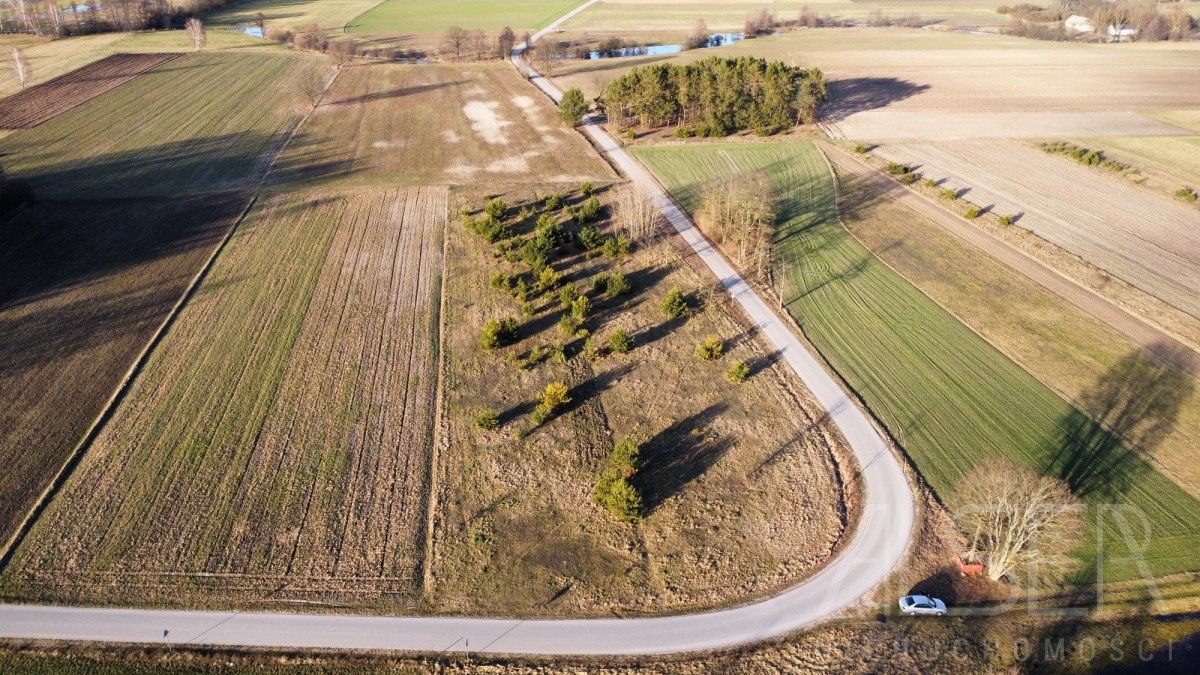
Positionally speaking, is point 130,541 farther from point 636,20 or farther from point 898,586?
point 636,20

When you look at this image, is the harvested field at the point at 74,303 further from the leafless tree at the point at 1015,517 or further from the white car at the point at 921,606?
the leafless tree at the point at 1015,517

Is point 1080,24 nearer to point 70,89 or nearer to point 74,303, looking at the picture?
point 74,303

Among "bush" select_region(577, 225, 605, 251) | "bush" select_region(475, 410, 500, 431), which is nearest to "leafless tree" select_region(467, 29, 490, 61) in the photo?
"bush" select_region(577, 225, 605, 251)

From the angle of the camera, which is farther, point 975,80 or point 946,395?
point 975,80

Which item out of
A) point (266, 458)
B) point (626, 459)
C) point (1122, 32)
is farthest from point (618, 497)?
point (1122, 32)

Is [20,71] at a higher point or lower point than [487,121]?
higher

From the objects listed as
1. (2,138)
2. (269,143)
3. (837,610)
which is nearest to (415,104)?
(269,143)
